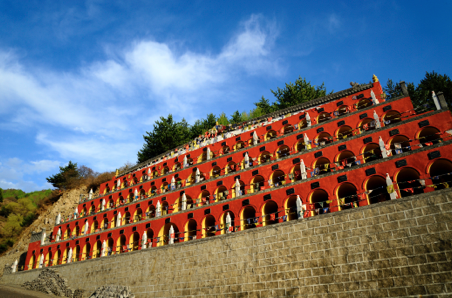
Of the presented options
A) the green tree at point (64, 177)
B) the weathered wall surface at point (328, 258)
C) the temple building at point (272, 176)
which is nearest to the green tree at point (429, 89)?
the temple building at point (272, 176)

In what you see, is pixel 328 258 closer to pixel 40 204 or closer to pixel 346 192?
pixel 346 192

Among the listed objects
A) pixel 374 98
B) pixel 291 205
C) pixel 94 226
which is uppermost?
pixel 374 98

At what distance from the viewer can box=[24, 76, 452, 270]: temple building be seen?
71.8 feet

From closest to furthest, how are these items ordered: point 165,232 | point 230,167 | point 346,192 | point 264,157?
point 346,192, point 264,157, point 165,232, point 230,167

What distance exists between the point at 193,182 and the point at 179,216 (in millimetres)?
5405

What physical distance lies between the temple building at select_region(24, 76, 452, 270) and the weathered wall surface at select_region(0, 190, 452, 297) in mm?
1628

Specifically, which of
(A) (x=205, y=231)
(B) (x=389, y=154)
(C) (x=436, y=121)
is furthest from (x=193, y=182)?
(C) (x=436, y=121)

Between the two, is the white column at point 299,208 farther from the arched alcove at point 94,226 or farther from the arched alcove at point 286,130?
the arched alcove at point 94,226

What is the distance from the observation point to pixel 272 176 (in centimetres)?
2789

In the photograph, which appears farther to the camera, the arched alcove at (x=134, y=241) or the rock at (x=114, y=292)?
the arched alcove at (x=134, y=241)

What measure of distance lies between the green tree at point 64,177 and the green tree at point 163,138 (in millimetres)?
14827

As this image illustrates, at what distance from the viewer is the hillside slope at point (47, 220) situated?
44.1 metres

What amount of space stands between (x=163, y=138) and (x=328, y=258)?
3563cm

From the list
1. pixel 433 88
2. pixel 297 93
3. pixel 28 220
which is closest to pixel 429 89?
pixel 433 88
